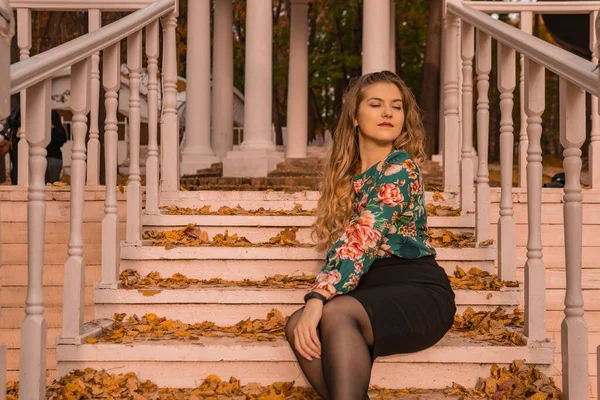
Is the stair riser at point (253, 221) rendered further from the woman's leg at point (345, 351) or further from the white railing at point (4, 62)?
the white railing at point (4, 62)

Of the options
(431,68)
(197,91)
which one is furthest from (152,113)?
(431,68)

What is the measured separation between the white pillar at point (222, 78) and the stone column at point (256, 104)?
2.57 m

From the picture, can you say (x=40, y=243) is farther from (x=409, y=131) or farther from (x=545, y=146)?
(x=545, y=146)

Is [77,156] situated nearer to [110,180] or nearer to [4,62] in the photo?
[110,180]

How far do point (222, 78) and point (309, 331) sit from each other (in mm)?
8233

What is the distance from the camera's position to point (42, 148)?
263 centimetres

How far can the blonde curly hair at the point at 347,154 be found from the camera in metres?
3.06

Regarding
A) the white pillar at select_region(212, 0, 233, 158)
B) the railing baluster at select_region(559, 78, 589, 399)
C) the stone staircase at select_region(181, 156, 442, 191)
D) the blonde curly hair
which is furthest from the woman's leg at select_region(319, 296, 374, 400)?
the white pillar at select_region(212, 0, 233, 158)

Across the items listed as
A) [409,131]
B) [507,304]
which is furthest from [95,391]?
[507,304]

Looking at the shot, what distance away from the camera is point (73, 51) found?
116 inches

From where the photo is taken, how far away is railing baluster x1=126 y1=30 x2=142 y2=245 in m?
3.78

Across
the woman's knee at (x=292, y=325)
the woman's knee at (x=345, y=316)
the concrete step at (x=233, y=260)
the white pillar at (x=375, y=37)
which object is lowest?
the woman's knee at (x=292, y=325)

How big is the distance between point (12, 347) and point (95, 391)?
1.81m

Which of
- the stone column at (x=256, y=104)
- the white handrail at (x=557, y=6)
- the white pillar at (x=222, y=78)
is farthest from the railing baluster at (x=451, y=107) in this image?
the white pillar at (x=222, y=78)
